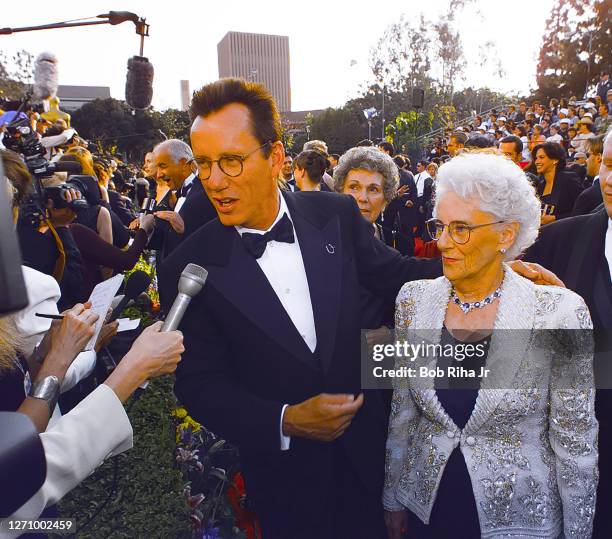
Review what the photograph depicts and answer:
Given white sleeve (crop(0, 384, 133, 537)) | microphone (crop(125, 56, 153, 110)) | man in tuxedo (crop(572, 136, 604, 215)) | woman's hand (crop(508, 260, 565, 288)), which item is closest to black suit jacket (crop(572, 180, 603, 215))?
man in tuxedo (crop(572, 136, 604, 215))

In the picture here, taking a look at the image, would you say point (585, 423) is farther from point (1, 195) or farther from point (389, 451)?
point (1, 195)

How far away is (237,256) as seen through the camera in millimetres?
2160

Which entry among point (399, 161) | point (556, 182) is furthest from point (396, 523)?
point (399, 161)

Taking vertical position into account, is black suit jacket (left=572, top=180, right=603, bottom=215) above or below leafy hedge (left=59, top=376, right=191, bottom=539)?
above

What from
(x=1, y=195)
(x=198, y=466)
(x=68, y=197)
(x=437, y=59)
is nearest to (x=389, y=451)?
(x=198, y=466)

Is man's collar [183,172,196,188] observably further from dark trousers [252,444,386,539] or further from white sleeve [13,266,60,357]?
dark trousers [252,444,386,539]

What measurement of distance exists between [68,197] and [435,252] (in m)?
2.45

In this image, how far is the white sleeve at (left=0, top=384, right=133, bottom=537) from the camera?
1472mm

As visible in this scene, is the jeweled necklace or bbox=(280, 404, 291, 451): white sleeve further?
the jeweled necklace

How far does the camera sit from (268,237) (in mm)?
2203

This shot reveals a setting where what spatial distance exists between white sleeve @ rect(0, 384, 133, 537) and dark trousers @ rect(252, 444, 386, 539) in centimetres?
79

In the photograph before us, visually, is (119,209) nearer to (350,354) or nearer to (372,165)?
(372,165)

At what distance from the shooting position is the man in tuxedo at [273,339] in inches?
80.2

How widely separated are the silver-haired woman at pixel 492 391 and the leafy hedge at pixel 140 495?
1.45 meters
